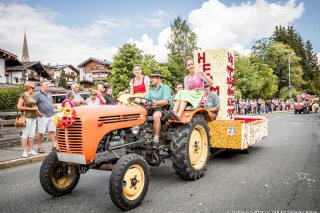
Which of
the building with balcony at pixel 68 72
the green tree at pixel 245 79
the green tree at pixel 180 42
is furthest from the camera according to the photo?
the building with balcony at pixel 68 72

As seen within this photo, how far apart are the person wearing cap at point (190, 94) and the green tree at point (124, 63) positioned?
27.3 meters

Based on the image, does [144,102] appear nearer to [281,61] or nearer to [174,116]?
[174,116]

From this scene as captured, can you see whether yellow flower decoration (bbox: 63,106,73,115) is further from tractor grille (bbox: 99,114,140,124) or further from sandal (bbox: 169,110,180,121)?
sandal (bbox: 169,110,180,121)

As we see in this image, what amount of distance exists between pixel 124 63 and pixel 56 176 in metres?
29.7

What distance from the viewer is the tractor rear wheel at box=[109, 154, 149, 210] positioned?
3.67 m

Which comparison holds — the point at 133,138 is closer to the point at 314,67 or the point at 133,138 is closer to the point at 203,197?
the point at 203,197

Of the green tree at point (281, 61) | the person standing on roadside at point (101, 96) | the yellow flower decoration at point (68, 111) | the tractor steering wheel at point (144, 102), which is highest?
the green tree at point (281, 61)

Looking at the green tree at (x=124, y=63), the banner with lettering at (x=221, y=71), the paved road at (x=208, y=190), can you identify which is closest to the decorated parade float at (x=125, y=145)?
the paved road at (x=208, y=190)

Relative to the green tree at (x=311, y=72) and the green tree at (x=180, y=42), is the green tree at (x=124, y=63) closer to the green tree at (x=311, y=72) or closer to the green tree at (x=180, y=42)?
the green tree at (x=180, y=42)

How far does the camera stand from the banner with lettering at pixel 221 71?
25.2ft

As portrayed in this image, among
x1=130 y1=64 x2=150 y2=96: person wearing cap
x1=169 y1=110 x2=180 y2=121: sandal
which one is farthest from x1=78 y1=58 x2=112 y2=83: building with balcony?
x1=169 y1=110 x2=180 y2=121: sandal

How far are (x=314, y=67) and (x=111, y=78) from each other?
215ft

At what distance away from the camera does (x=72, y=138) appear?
13.0 feet

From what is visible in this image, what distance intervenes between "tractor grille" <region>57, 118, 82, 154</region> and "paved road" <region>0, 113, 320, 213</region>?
81cm
